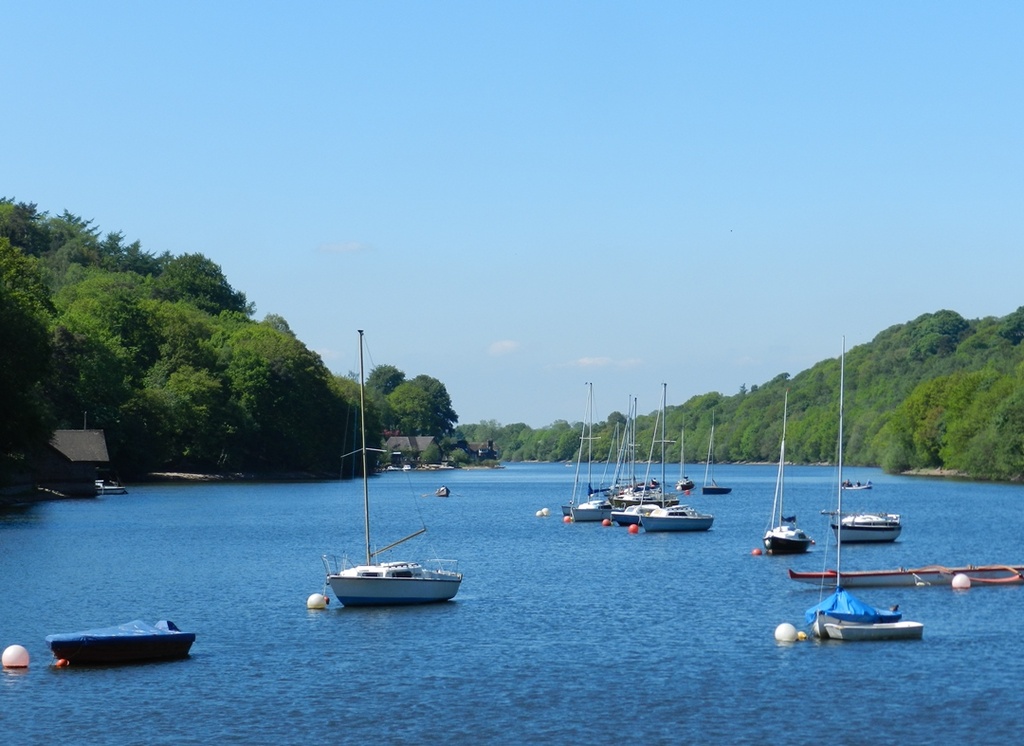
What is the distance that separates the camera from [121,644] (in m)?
35.2

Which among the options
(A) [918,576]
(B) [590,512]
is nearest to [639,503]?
(B) [590,512]

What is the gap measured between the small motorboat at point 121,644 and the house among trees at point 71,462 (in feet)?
251

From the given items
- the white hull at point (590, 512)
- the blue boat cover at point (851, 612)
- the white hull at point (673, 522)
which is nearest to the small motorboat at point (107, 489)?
the white hull at point (590, 512)

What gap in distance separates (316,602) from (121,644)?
11.8m

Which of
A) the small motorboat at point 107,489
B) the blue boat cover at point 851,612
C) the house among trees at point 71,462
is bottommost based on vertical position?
the blue boat cover at point 851,612

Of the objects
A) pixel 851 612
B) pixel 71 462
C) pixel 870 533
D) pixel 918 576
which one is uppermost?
pixel 71 462

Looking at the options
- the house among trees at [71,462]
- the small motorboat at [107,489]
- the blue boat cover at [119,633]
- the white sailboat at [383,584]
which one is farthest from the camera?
the small motorboat at [107,489]

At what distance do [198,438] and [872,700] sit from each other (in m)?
122

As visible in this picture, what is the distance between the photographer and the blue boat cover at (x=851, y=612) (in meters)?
39.6

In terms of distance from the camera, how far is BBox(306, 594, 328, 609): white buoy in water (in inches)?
1828

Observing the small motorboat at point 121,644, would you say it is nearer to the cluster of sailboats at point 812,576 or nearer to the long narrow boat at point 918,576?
the cluster of sailboats at point 812,576

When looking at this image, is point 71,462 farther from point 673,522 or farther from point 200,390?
point 673,522

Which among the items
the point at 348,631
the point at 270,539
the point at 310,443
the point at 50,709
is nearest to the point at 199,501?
the point at 270,539

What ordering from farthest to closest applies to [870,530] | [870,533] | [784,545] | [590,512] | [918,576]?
1. [590,512]
2. [870,533]
3. [870,530]
4. [784,545]
5. [918,576]
